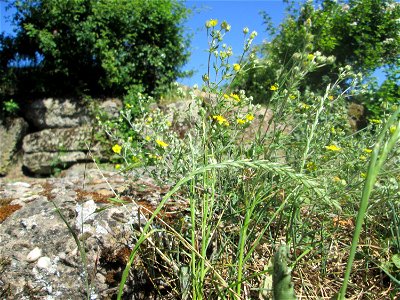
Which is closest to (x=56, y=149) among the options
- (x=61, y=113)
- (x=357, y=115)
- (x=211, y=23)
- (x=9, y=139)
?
(x=61, y=113)

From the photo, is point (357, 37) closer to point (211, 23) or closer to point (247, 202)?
point (211, 23)

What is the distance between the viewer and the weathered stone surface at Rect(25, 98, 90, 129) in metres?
7.29

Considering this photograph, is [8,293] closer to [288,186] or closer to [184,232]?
[184,232]

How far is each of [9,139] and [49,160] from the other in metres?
0.99

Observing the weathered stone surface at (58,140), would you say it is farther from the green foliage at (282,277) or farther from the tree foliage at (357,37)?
the green foliage at (282,277)

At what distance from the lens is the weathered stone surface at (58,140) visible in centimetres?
707

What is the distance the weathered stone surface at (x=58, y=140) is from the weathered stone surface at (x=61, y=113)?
0.38ft

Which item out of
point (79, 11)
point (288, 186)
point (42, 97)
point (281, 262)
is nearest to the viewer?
point (281, 262)

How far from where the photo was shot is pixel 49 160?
23.2 feet

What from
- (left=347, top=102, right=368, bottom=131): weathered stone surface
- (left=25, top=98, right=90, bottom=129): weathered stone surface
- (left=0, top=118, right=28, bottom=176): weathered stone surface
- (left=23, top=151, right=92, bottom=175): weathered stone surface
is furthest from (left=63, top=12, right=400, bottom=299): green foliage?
(left=0, top=118, right=28, bottom=176): weathered stone surface

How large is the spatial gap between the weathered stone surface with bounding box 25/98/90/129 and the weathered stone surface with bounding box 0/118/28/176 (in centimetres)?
42

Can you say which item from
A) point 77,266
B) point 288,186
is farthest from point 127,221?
point 288,186

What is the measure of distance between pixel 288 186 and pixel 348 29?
7.62 m

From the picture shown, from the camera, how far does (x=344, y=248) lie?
1.49 metres
